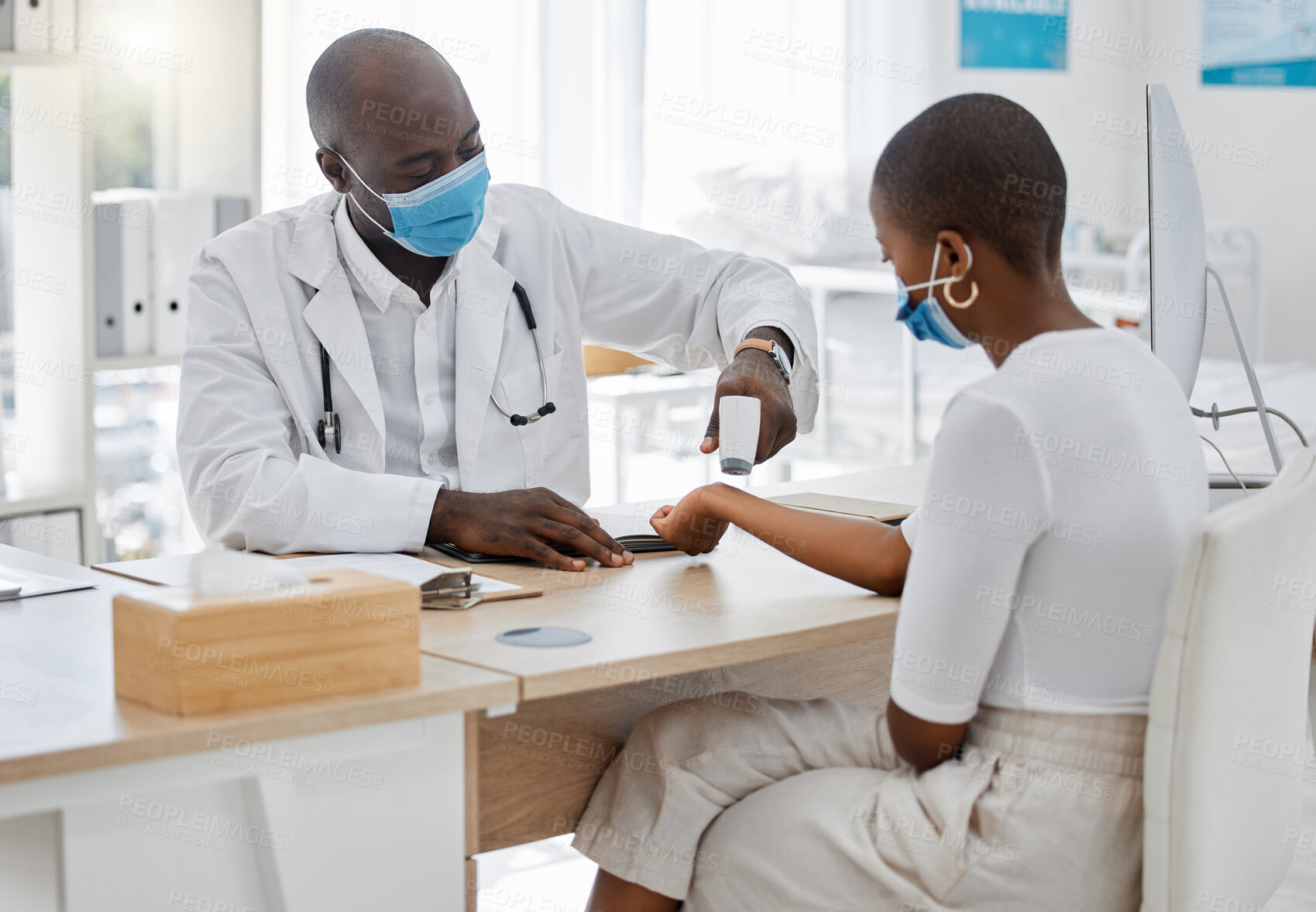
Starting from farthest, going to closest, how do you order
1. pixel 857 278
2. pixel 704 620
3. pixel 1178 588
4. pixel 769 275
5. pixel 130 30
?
pixel 857 278 → pixel 130 30 → pixel 769 275 → pixel 704 620 → pixel 1178 588

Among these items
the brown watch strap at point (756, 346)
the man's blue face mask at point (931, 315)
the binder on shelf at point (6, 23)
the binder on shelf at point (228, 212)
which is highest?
the binder on shelf at point (6, 23)

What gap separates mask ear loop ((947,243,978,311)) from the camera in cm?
112

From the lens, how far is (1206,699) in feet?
3.30

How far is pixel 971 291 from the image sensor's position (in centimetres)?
113

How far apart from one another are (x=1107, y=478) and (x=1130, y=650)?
14 cm

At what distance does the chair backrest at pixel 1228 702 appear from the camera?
0.98m

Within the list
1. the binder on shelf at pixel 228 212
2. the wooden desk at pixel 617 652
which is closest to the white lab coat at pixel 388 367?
the wooden desk at pixel 617 652

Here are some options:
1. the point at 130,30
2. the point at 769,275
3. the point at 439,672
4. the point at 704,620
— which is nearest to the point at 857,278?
the point at 769,275

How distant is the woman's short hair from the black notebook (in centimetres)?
54

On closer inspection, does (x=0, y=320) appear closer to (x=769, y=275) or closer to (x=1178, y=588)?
(x=769, y=275)

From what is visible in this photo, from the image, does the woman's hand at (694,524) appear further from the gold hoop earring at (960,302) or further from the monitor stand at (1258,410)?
the monitor stand at (1258,410)

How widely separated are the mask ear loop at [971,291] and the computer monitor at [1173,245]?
1.65 feet

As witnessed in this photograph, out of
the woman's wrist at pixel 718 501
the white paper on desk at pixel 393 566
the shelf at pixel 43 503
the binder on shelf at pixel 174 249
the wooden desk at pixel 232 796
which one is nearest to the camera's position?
the wooden desk at pixel 232 796

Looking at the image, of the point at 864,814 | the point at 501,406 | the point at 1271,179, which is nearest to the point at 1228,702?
the point at 864,814
